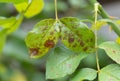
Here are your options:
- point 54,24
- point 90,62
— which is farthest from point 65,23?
point 90,62

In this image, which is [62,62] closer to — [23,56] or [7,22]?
[7,22]

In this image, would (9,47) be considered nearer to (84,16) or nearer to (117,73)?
(84,16)

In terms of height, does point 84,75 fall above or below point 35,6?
below

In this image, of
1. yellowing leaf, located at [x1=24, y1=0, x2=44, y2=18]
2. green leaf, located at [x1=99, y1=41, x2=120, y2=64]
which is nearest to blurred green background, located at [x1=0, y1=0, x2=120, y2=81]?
yellowing leaf, located at [x1=24, y1=0, x2=44, y2=18]

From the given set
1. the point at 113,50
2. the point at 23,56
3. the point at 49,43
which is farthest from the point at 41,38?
the point at 23,56

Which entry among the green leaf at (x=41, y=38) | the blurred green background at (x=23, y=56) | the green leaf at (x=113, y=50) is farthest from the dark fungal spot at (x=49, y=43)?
the blurred green background at (x=23, y=56)

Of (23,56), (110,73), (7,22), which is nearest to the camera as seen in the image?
(110,73)
